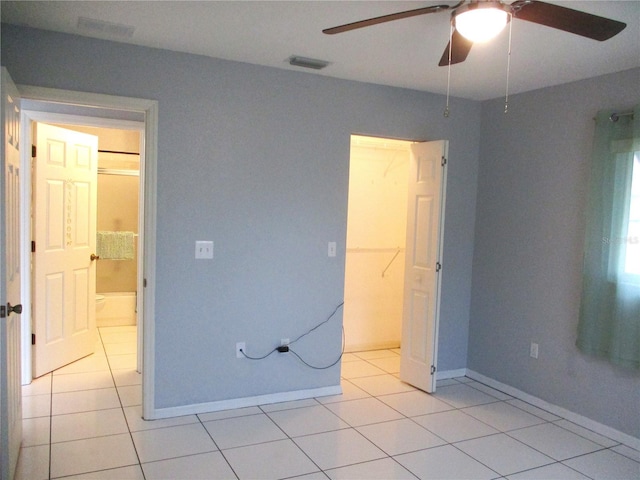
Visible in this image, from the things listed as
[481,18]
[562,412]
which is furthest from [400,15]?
[562,412]

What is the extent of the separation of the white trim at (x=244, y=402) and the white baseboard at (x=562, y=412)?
1.30 metres

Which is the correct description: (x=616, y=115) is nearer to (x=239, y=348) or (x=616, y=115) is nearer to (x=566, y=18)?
(x=566, y=18)

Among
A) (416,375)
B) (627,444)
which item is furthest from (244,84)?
(627,444)

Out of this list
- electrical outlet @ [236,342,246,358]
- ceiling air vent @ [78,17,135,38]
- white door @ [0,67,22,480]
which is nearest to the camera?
white door @ [0,67,22,480]

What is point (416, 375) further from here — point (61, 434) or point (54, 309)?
point (54, 309)

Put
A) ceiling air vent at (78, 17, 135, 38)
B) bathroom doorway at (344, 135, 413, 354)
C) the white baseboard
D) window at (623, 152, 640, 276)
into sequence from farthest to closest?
bathroom doorway at (344, 135, 413, 354), the white baseboard, window at (623, 152, 640, 276), ceiling air vent at (78, 17, 135, 38)

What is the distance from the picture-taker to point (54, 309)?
4047mm

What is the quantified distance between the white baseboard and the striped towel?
3855 millimetres

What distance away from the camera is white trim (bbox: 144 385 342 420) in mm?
3256

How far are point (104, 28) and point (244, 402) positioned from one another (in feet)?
8.30

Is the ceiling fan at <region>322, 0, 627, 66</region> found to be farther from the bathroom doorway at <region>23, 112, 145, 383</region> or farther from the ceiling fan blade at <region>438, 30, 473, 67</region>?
the bathroom doorway at <region>23, 112, 145, 383</region>

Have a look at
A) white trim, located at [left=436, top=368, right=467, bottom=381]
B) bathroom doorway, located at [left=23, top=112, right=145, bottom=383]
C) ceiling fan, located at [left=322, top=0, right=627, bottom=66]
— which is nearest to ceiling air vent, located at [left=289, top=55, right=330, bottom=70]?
ceiling fan, located at [left=322, top=0, right=627, bottom=66]

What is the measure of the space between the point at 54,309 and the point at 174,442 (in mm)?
1858

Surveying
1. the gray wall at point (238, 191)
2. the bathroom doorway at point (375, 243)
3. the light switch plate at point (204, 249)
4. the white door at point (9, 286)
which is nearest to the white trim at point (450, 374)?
the bathroom doorway at point (375, 243)
